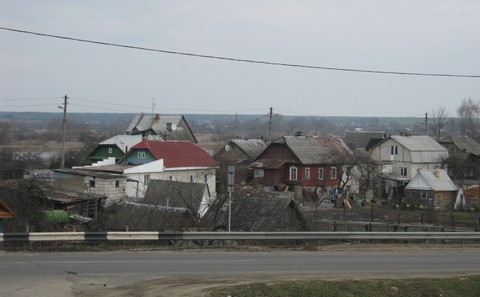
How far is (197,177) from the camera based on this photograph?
181 feet

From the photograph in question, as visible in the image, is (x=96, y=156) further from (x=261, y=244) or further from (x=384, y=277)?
(x=384, y=277)

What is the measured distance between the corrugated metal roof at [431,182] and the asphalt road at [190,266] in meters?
39.8

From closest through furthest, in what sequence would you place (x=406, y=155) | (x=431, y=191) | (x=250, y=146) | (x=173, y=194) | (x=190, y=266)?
(x=190, y=266) < (x=173, y=194) < (x=431, y=191) < (x=406, y=155) < (x=250, y=146)

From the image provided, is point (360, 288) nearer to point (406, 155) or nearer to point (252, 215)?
point (252, 215)

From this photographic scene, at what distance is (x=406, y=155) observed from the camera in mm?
71188

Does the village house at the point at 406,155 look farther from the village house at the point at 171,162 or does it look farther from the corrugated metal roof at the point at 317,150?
the village house at the point at 171,162

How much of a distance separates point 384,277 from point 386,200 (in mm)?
47944

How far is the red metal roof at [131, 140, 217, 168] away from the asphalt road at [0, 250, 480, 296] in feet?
118

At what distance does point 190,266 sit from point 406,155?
60.1 metres

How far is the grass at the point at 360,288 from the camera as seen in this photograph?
12.2 meters

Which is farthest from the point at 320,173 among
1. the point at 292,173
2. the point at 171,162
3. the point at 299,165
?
the point at 171,162

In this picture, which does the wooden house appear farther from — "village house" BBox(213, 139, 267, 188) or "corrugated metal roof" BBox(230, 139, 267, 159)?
"corrugated metal roof" BBox(230, 139, 267, 159)

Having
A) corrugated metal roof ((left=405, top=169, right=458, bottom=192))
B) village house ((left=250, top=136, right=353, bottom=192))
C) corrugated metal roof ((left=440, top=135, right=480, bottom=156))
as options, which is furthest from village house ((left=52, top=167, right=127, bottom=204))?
corrugated metal roof ((left=440, top=135, right=480, bottom=156))

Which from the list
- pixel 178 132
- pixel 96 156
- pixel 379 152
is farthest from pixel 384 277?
pixel 178 132
